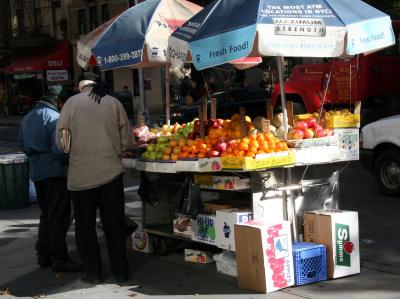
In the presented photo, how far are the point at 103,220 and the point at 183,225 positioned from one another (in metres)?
0.94

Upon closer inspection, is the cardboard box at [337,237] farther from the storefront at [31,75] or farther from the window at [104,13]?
the window at [104,13]

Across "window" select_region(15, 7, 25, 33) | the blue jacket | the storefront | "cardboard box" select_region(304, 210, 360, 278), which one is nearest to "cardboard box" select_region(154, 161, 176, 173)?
the blue jacket

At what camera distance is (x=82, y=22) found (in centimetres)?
3716

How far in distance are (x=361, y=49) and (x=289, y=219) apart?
168 cm

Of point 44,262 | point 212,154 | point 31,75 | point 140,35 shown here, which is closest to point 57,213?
point 44,262

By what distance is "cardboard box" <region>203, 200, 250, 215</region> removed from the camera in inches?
250

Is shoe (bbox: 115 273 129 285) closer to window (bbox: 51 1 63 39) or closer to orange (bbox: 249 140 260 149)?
orange (bbox: 249 140 260 149)

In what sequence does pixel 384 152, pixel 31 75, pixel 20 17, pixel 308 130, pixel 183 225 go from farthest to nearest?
pixel 20 17, pixel 31 75, pixel 384 152, pixel 183 225, pixel 308 130

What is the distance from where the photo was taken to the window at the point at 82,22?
37.0 metres

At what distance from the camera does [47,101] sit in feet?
22.4

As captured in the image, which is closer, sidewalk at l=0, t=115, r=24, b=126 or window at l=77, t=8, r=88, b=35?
sidewalk at l=0, t=115, r=24, b=126

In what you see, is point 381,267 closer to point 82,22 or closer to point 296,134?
point 296,134

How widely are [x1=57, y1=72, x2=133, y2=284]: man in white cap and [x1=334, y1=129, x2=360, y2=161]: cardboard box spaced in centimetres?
201

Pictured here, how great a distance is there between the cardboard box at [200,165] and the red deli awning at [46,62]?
31627 mm
